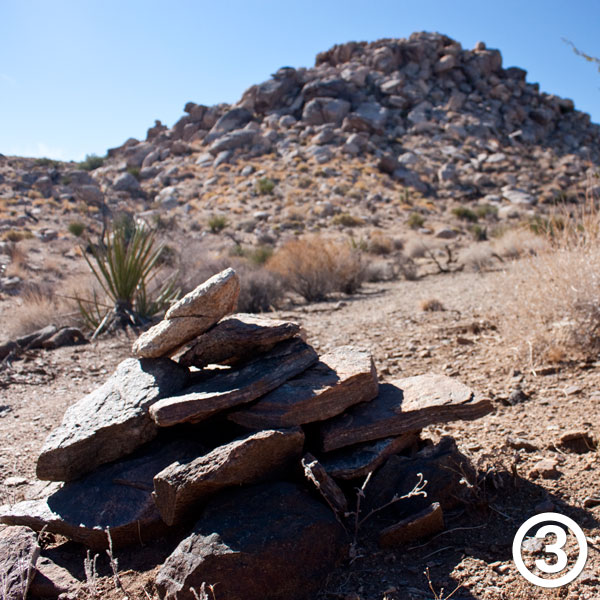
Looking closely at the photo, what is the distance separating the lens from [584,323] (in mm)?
5410

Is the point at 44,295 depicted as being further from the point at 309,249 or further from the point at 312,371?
the point at 312,371

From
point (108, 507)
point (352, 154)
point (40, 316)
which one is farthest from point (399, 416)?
point (352, 154)

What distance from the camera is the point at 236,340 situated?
3.56 meters

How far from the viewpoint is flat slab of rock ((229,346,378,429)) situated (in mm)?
3125

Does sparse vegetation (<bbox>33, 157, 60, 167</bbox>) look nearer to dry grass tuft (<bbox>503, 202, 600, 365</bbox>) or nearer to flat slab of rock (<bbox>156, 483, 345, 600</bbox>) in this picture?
dry grass tuft (<bbox>503, 202, 600, 365</bbox>)

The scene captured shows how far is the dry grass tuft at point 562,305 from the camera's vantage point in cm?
539

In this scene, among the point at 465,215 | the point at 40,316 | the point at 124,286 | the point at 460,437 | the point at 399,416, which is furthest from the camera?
the point at 465,215

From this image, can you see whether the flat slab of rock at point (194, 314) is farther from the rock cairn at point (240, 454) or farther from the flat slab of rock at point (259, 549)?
the flat slab of rock at point (259, 549)

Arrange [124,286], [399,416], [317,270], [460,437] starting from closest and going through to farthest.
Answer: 1. [399,416]
2. [460,437]
3. [124,286]
4. [317,270]

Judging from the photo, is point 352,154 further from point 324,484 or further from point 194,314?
point 324,484

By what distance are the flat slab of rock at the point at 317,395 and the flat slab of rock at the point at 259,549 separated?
0.44m

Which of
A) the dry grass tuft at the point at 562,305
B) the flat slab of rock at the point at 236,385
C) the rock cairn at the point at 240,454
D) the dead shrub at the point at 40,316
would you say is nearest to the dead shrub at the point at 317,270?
the dead shrub at the point at 40,316

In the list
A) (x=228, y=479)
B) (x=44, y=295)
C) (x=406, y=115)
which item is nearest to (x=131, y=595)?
(x=228, y=479)

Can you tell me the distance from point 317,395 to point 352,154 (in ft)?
121
